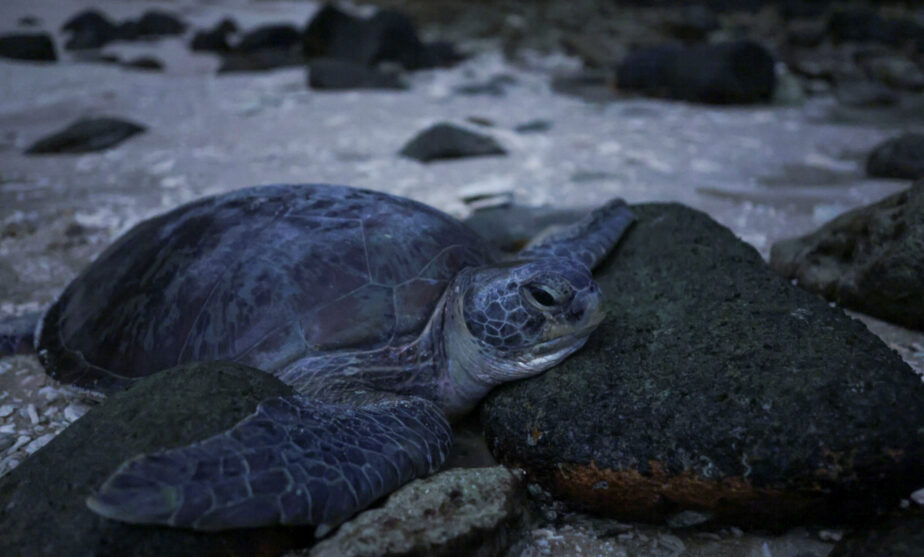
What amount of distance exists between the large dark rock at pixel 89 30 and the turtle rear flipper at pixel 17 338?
9130 mm

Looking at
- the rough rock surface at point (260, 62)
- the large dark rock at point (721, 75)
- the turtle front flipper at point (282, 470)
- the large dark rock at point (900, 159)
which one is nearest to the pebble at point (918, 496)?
the turtle front flipper at point (282, 470)

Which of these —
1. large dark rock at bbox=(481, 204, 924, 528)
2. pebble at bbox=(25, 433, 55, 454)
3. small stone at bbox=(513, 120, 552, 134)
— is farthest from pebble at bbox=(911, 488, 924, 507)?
small stone at bbox=(513, 120, 552, 134)

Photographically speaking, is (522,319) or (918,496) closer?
(918,496)

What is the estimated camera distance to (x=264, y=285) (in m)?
2.19

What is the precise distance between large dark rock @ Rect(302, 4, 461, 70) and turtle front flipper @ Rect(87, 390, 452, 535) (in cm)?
811


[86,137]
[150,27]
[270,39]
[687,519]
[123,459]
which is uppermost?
[150,27]

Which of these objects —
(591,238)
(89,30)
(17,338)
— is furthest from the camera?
(89,30)

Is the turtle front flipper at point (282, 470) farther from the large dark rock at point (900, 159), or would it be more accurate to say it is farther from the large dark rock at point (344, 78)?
the large dark rock at point (344, 78)

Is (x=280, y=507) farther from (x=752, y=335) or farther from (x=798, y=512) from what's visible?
(x=752, y=335)

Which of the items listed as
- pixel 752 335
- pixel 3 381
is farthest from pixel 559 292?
pixel 3 381

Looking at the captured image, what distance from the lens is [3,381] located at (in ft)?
8.29

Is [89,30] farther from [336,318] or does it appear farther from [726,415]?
[726,415]

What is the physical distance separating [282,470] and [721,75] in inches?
280

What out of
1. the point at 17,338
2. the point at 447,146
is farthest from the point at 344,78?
the point at 17,338
